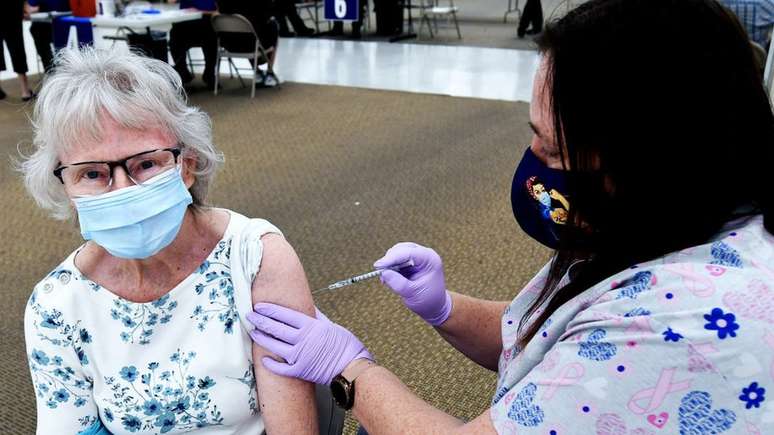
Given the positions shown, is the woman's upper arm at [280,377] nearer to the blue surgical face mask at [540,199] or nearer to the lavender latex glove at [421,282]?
the lavender latex glove at [421,282]

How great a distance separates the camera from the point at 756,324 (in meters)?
0.71

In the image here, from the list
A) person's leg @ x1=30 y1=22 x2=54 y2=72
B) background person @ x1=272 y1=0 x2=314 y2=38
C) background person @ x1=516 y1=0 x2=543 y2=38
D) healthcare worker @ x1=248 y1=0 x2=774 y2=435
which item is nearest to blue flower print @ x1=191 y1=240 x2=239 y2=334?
healthcare worker @ x1=248 y1=0 x2=774 y2=435

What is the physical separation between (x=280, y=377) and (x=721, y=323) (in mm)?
752

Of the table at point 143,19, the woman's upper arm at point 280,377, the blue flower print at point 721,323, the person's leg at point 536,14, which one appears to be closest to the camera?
the blue flower print at point 721,323

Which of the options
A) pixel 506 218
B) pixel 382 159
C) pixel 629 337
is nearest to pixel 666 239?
pixel 629 337

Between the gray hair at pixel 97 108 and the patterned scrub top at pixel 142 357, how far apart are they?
0.61 ft

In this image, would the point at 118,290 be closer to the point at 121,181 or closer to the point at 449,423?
the point at 121,181

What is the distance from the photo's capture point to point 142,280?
121cm

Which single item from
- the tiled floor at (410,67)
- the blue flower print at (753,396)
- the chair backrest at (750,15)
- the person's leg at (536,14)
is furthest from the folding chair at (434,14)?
the blue flower print at (753,396)

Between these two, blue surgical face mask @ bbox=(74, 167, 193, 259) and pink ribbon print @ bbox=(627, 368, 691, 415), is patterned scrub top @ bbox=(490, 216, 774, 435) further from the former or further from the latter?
blue surgical face mask @ bbox=(74, 167, 193, 259)

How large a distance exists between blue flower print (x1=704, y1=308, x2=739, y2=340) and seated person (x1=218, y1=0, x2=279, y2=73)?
574 cm

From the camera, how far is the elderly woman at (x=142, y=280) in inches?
43.6

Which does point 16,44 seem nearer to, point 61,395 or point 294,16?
point 294,16

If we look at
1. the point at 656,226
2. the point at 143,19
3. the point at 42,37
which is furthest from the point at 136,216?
the point at 42,37
